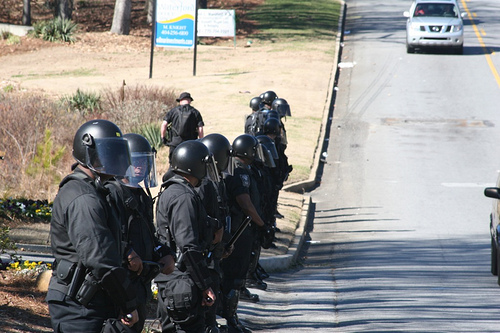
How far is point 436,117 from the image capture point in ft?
76.0

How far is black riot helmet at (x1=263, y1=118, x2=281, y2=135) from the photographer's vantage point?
36.2 feet

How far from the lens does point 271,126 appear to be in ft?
36.2

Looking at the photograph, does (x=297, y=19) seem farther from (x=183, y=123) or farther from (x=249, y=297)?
(x=249, y=297)

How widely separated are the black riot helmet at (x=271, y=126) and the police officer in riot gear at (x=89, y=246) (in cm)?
645

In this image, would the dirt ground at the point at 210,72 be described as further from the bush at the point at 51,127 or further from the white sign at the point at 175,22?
the bush at the point at 51,127

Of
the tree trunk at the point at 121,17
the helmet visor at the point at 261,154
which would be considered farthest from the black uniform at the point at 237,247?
the tree trunk at the point at 121,17

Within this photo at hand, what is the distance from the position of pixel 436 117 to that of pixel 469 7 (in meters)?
27.7

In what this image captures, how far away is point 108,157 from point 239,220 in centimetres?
343

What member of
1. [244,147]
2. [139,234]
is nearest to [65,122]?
[244,147]

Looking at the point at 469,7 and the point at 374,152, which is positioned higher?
the point at 469,7

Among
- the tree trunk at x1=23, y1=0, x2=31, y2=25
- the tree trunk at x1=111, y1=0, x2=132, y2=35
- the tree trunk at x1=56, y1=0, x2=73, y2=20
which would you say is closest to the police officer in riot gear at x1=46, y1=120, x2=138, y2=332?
the tree trunk at x1=111, y1=0, x2=132, y2=35

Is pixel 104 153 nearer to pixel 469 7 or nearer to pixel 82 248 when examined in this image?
pixel 82 248

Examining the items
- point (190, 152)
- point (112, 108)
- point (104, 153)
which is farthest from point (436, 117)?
point (104, 153)

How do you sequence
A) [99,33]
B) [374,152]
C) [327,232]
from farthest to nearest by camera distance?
[99,33]
[374,152]
[327,232]
